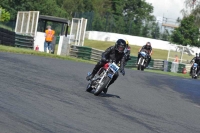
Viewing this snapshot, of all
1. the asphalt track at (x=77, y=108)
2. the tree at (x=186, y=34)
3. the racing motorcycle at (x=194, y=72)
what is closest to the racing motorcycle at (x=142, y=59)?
the racing motorcycle at (x=194, y=72)

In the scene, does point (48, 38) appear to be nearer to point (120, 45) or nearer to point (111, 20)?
point (120, 45)

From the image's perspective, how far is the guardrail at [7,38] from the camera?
31.8 meters

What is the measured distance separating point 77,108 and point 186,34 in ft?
220

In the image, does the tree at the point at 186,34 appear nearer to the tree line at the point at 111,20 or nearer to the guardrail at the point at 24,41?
the tree line at the point at 111,20

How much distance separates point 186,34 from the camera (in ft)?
253

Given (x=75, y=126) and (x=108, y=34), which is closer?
(x=75, y=126)

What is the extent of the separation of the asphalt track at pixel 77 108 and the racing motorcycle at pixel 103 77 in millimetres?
225

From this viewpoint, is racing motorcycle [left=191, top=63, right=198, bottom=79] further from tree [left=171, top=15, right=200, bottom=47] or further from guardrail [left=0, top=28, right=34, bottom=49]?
tree [left=171, top=15, right=200, bottom=47]

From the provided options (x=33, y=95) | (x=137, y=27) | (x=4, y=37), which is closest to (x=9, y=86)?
(x=33, y=95)

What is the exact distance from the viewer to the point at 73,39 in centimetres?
3812

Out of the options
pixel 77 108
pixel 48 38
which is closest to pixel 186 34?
pixel 48 38

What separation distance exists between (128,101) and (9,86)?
3448 millimetres

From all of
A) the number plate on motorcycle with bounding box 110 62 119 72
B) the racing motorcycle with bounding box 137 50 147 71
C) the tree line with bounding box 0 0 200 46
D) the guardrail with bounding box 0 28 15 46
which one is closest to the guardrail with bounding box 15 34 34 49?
the guardrail with bounding box 0 28 15 46

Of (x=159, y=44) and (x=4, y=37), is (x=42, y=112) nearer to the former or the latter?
(x=4, y=37)
